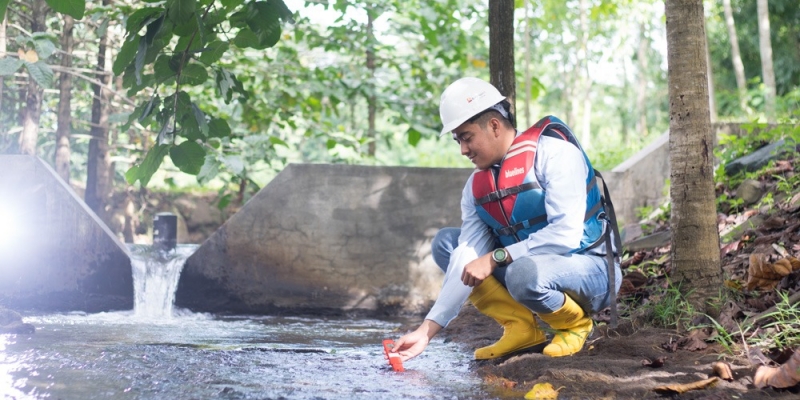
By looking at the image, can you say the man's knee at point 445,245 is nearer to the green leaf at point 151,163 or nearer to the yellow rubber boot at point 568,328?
the yellow rubber boot at point 568,328

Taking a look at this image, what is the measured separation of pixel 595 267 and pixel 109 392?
217 centimetres

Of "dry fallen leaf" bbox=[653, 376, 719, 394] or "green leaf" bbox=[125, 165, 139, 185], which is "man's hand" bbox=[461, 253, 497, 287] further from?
"green leaf" bbox=[125, 165, 139, 185]

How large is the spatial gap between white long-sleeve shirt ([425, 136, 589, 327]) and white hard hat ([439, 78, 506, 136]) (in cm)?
31

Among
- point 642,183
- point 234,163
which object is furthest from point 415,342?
point 642,183

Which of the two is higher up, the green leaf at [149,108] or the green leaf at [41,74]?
the green leaf at [41,74]

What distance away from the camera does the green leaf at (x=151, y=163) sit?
14.0 feet

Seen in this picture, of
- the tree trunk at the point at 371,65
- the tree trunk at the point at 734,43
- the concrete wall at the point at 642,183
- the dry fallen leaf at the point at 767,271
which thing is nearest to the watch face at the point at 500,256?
the dry fallen leaf at the point at 767,271

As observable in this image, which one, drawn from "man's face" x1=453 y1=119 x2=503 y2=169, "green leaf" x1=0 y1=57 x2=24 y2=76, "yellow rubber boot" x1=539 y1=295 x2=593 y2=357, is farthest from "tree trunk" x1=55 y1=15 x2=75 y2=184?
"yellow rubber boot" x1=539 y1=295 x2=593 y2=357

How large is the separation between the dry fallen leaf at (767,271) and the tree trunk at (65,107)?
20.5ft

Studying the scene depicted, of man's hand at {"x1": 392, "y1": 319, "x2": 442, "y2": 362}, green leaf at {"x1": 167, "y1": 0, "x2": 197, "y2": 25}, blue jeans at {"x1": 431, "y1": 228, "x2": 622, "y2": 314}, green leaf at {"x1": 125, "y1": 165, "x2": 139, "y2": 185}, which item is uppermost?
green leaf at {"x1": 167, "y1": 0, "x2": 197, "y2": 25}

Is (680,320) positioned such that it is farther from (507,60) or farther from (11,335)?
(11,335)

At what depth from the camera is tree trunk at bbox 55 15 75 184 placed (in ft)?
25.9

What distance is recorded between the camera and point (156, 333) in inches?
217

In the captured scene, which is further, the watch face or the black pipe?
the black pipe
